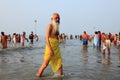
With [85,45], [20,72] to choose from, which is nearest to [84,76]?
[20,72]

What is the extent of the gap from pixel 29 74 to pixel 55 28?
207 centimetres

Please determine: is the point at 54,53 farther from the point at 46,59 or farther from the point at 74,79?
the point at 74,79

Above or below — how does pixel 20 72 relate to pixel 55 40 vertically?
below

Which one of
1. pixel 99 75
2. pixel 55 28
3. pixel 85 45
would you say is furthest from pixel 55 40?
pixel 85 45

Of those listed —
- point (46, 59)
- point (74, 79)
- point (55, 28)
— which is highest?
point (55, 28)

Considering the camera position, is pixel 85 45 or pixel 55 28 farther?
pixel 85 45

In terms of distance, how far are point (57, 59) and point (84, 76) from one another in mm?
1213

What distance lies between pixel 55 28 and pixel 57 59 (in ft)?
3.26

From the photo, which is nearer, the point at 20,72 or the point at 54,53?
the point at 54,53

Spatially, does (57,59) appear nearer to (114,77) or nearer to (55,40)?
(55,40)

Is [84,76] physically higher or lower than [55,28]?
lower

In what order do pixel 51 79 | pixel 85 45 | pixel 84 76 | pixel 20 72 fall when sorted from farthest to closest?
pixel 85 45 → pixel 20 72 → pixel 84 76 → pixel 51 79

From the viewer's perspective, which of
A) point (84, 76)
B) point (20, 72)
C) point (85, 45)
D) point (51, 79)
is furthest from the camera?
point (85, 45)

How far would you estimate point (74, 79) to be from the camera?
10500 mm
